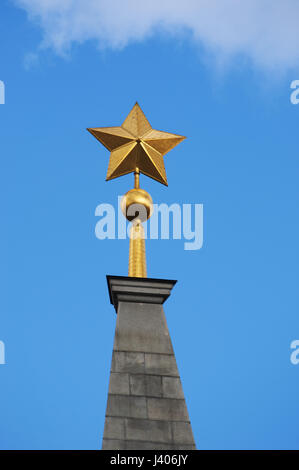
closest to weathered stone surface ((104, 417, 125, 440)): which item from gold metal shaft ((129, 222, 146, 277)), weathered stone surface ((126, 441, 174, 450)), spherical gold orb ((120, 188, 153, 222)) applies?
weathered stone surface ((126, 441, 174, 450))

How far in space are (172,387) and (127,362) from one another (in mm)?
1118

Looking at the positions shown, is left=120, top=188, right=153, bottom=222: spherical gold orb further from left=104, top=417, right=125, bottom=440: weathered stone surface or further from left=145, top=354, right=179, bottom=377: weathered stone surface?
left=104, top=417, right=125, bottom=440: weathered stone surface

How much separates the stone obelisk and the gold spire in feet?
0.09

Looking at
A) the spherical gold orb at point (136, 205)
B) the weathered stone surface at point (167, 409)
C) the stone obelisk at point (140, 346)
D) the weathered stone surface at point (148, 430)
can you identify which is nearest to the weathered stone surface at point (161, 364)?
the stone obelisk at point (140, 346)

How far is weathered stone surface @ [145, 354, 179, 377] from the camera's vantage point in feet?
36.0

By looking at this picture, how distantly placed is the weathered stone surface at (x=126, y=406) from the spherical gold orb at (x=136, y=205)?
5.48 metres

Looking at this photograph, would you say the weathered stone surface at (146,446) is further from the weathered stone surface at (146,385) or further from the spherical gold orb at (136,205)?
the spherical gold orb at (136,205)

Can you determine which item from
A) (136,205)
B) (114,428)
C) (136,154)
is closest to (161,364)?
(114,428)

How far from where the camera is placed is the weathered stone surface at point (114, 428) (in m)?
9.62

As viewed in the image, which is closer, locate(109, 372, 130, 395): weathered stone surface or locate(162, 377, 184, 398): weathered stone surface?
locate(109, 372, 130, 395): weathered stone surface

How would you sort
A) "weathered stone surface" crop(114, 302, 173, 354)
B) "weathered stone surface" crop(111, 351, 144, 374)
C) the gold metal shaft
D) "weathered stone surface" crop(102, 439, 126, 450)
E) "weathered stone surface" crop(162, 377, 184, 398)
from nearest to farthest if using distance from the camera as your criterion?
"weathered stone surface" crop(102, 439, 126, 450) < "weathered stone surface" crop(162, 377, 184, 398) < "weathered stone surface" crop(111, 351, 144, 374) < "weathered stone surface" crop(114, 302, 173, 354) < the gold metal shaft

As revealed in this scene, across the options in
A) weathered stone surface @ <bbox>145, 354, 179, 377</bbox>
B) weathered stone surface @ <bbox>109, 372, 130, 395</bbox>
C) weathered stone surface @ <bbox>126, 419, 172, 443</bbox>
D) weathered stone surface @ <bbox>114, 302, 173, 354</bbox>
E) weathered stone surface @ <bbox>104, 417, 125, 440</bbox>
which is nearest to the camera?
weathered stone surface @ <bbox>104, 417, 125, 440</bbox>

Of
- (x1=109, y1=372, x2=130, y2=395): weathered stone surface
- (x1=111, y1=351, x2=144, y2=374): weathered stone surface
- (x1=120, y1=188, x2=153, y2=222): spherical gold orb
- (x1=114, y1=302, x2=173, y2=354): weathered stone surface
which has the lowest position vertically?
(x1=109, y1=372, x2=130, y2=395): weathered stone surface
